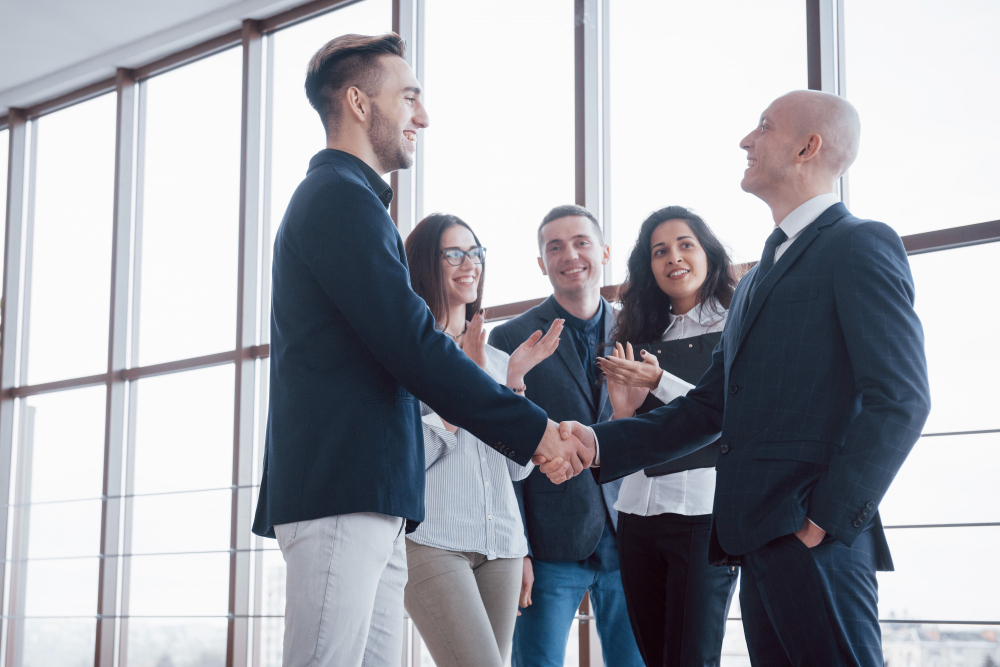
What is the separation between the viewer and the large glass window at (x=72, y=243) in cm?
627

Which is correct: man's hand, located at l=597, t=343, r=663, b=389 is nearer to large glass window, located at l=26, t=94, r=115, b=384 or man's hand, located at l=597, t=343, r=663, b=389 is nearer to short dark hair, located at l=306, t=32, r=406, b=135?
short dark hair, located at l=306, t=32, r=406, b=135

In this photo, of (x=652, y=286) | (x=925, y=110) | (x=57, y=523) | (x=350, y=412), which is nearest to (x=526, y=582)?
(x=652, y=286)

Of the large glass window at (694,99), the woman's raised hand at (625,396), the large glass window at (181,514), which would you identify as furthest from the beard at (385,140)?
the large glass window at (181,514)

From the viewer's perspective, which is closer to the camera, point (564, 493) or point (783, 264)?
point (783, 264)

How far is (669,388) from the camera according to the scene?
2.19 m

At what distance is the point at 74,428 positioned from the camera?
6184 millimetres

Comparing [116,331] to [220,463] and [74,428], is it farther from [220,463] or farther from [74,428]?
[220,463]

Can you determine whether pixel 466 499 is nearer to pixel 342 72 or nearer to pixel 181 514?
pixel 342 72

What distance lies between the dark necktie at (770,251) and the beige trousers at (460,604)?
0.92 metres

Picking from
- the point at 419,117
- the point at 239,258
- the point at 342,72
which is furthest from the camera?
the point at 239,258

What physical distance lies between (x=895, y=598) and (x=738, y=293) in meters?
2.10

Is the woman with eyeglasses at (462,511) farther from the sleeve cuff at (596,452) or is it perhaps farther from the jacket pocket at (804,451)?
the jacket pocket at (804,451)

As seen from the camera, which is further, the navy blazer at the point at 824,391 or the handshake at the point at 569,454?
the handshake at the point at 569,454

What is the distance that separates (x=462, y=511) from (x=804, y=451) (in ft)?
3.02
